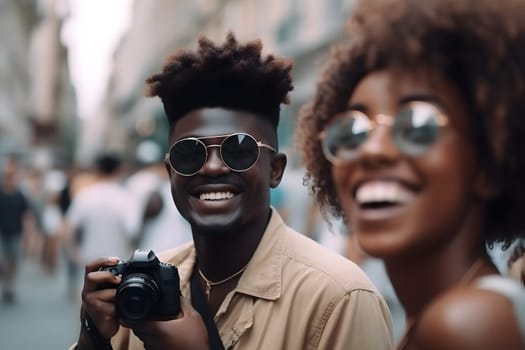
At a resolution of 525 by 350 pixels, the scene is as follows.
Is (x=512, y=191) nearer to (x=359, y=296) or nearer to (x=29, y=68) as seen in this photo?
(x=359, y=296)

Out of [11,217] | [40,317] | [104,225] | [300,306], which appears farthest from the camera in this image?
[11,217]

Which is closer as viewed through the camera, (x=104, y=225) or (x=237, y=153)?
(x=237, y=153)

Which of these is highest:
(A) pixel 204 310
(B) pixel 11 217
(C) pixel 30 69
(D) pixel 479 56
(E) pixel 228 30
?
(C) pixel 30 69

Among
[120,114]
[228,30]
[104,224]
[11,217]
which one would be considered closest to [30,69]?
[120,114]

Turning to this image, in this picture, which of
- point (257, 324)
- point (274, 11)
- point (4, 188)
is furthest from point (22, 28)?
point (257, 324)

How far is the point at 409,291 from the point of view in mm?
1704

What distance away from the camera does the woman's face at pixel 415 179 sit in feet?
5.13

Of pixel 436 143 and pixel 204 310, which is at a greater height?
pixel 436 143

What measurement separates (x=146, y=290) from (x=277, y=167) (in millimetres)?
671

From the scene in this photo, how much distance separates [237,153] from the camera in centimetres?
245

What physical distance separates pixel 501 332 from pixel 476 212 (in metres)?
0.30

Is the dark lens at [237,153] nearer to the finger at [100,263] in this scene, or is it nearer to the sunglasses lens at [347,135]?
the finger at [100,263]

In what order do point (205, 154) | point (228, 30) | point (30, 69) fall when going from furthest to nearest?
point (30, 69) → point (228, 30) → point (205, 154)

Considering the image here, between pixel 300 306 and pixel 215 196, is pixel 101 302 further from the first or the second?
pixel 300 306
